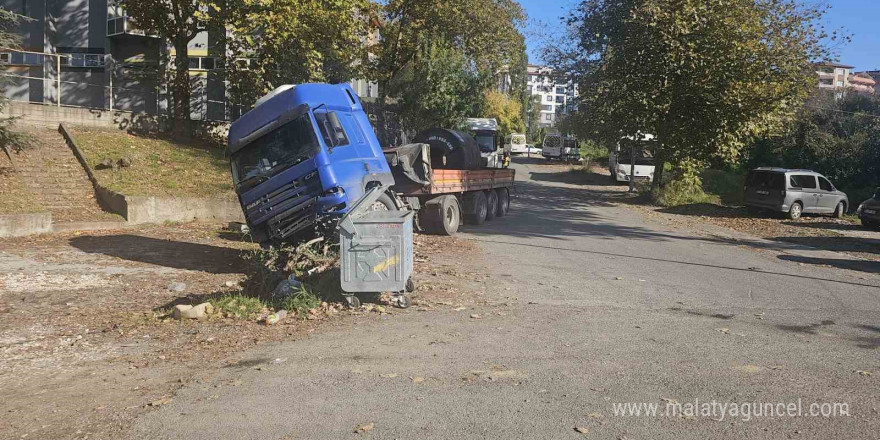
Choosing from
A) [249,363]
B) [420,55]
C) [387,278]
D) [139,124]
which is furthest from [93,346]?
[420,55]

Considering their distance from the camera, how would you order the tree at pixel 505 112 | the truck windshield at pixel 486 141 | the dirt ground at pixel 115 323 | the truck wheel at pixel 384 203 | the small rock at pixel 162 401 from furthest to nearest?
the tree at pixel 505 112, the truck windshield at pixel 486 141, the truck wheel at pixel 384 203, the dirt ground at pixel 115 323, the small rock at pixel 162 401

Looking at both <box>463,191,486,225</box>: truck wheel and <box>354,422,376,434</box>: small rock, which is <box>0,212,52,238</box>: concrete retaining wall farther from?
<box>354,422,376,434</box>: small rock

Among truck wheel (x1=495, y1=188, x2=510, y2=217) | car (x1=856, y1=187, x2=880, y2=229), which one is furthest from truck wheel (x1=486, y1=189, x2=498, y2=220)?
car (x1=856, y1=187, x2=880, y2=229)

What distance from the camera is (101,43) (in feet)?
108

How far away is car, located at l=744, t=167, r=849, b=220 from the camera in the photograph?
75.4ft

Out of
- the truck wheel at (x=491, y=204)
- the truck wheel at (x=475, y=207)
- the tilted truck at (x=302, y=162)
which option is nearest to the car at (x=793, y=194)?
the truck wheel at (x=491, y=204)

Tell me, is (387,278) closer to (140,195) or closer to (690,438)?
(690,438)

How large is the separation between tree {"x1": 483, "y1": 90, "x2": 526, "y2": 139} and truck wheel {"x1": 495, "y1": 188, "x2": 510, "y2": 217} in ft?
172

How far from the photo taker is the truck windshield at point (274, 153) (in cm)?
1055

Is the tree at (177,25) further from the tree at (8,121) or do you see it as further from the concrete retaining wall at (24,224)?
the concrete retaining wall at (24,224)

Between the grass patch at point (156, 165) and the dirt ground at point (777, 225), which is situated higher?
the grass patch at point (156, 165)

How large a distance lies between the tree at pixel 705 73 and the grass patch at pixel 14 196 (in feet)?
65.8

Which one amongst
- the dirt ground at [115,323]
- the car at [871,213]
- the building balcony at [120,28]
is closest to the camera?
the dirt ground at [115,323]

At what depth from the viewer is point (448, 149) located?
1920 cm
